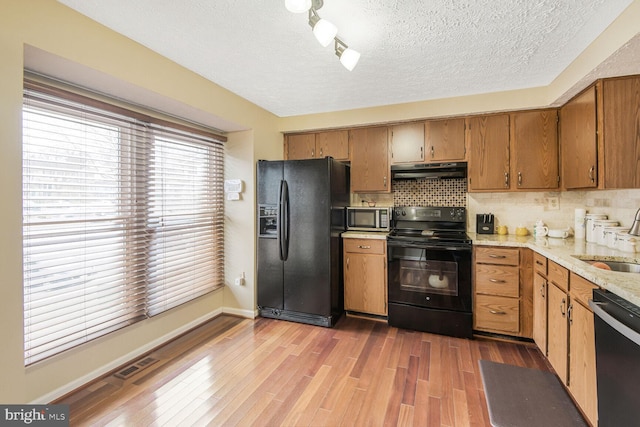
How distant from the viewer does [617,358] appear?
1248 millimetres

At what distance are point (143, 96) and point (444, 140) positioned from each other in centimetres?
286

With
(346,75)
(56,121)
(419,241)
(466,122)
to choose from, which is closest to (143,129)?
(56,121)

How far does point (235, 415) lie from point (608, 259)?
264cm

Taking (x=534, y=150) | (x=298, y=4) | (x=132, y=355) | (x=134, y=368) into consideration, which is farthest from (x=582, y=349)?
(x=132, y=355)

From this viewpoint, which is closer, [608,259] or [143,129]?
[608,259]

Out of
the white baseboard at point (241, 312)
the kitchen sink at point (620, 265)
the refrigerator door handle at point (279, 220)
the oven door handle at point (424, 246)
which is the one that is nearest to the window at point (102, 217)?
the white baseboard at point (241, 312)

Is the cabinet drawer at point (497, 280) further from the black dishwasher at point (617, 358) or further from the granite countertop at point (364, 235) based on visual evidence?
the black dishwasher at point (617, 358)

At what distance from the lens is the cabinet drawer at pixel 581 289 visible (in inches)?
62.9

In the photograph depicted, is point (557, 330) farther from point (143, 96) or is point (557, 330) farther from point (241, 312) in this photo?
point (143, 96)

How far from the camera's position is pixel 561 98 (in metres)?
2.56

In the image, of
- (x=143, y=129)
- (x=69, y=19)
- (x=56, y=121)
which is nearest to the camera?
(x=69, y=19)

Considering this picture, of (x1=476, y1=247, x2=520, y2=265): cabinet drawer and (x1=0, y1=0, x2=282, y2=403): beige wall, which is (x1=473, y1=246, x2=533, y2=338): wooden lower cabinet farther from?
(x1=0, y1=0, x2=282, y2=403): beige wall

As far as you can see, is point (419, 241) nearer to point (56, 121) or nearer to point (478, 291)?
point (478, 291)

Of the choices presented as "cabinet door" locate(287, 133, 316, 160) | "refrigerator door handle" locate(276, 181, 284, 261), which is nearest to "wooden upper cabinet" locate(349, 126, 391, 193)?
"cabinet door" locate(287, 133, 316, 160)
